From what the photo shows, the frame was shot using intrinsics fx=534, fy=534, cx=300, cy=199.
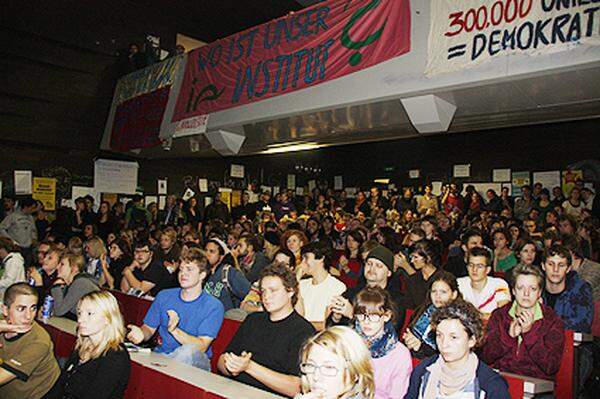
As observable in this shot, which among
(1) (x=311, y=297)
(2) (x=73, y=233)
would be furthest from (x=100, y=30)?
(1) (x=311, y=297)

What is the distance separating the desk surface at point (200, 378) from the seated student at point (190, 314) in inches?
14.3

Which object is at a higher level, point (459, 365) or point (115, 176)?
point (115, 176)

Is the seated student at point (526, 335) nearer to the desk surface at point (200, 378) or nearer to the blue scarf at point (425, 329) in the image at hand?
the blue scarf at point (425, 329)

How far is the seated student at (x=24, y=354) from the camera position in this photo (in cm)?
318

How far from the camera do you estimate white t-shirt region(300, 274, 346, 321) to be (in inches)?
183

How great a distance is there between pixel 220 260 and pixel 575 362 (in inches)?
137

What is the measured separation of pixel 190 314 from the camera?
378cm

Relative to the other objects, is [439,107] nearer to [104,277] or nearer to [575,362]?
[575,362]

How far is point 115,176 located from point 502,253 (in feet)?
30.0

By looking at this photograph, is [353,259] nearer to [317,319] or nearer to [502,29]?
[317,319]

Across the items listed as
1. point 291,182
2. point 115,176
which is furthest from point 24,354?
point 291,182

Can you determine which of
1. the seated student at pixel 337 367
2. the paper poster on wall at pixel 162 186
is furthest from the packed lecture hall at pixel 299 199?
the paper poster on wall at pixel 162 186

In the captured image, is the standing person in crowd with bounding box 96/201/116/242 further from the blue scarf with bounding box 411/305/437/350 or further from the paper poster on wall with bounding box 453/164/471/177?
the paper poster on wall with bounding box 453/164/471/177

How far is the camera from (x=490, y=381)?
8.59ft
